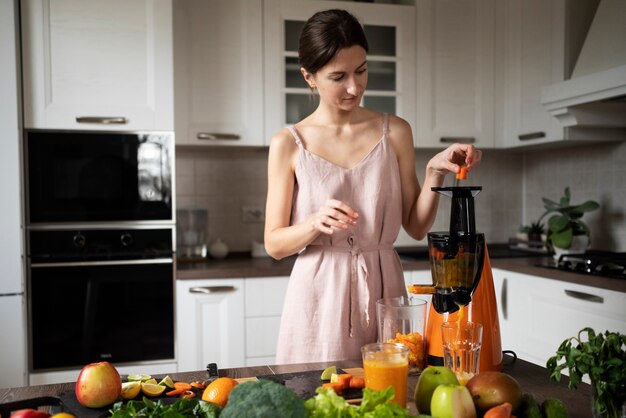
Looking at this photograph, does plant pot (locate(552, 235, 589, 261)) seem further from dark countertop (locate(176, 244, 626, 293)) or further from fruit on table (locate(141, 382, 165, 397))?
fruit on table (locate(141, 382, 165, 397))

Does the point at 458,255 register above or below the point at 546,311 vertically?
above

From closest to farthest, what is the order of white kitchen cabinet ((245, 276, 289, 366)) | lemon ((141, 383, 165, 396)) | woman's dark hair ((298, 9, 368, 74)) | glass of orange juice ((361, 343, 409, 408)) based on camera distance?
glass of orange juice ((361, 343, 409, 408)), lemon ((141, 383, 165, 396)), woman's dark hair ((298, 9, 368, 74)), white kitchen cabinet ((245, 276, 289, 366))

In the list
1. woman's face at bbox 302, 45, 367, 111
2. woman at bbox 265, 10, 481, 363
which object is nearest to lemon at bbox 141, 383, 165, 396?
woman at bbox 265, 10, 481, 363

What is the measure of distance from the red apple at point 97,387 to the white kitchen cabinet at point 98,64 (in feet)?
5.67

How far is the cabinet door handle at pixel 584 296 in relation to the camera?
88.3 inches

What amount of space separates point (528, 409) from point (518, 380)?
304 millimetres

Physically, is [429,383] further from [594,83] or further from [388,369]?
[594,83]

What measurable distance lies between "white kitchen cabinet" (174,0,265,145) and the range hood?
4.36 feet

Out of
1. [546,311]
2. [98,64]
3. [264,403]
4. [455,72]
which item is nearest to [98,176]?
[98,64]

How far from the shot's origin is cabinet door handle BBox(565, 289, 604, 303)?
7.36 feet

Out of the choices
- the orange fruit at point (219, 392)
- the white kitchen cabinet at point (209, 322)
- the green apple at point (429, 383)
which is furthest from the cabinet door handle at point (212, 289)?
the green apple at point (429, 383)

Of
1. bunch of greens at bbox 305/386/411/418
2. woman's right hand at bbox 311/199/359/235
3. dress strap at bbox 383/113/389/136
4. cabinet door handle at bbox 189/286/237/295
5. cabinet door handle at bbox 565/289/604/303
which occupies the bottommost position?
cabinet door handle at bbox 189/286/237/295

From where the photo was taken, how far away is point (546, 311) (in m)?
2.52

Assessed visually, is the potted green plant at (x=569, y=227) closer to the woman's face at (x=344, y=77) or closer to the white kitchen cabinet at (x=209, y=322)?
the white kitchen cabinet at (x=209, y=322)
